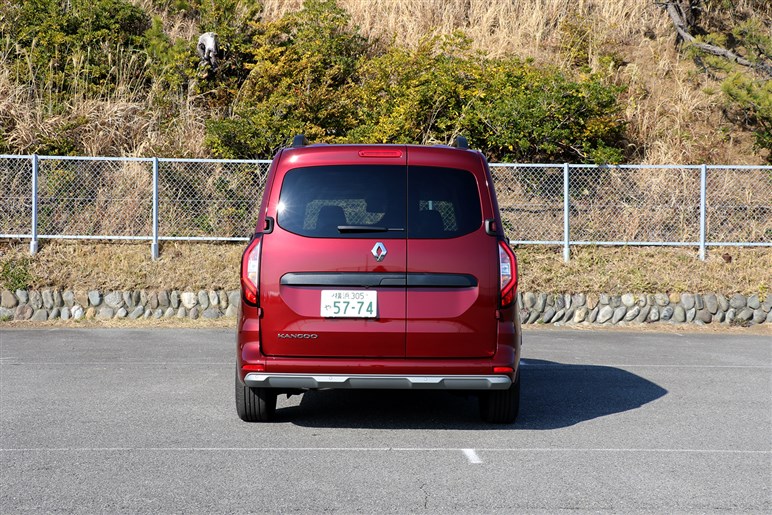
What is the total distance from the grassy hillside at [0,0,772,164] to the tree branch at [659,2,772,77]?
0.30 metres

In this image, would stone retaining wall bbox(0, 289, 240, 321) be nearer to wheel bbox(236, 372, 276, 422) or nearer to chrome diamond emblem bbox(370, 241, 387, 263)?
wheel bbox(236, 372, 276, 422)

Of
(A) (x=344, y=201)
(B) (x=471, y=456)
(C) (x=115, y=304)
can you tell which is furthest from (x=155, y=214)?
(B) (x=471, y=456)

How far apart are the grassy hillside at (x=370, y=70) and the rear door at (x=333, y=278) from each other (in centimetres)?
1164

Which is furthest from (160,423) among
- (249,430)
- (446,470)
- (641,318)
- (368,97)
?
(368,97)

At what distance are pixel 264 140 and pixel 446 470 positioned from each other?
42.4 feet

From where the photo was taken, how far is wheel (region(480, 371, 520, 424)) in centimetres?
728

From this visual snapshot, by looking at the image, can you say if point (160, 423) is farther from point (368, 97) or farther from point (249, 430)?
point (368, 97)

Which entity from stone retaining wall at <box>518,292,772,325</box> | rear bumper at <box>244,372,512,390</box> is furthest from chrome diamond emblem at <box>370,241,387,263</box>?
stone retaining wall at <box>518,292,772,325</box>

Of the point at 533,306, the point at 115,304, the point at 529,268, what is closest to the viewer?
the point at 115,304

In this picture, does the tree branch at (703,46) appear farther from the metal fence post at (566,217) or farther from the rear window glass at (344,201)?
the rear window glass at (344,201)

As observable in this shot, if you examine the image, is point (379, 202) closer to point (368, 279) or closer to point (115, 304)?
point (368, 279)

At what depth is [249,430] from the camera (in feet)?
23.1

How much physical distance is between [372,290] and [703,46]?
65.8 ft

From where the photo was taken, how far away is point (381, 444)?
661cm
